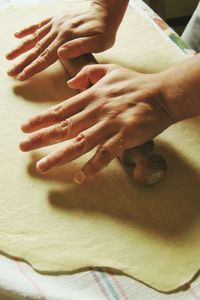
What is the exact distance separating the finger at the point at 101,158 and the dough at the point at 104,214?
0.04 meters

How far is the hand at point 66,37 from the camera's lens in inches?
35.1

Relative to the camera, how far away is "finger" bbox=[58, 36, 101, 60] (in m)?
0.87

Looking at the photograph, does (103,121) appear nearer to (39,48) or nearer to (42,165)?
(42,165)

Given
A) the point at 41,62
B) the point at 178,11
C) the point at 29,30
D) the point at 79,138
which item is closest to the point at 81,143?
the point at 79,138

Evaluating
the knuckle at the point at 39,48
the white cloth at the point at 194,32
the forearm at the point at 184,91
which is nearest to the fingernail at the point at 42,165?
the forearm at the point at 184,91

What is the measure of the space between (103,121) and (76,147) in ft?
0.23

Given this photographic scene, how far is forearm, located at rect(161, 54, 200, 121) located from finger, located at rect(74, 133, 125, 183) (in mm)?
130

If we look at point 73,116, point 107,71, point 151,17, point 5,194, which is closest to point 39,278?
point 5,194

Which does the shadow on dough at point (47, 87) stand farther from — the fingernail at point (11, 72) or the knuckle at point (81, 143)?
the knuckle at point (81, 143)

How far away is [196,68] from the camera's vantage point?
0.71m

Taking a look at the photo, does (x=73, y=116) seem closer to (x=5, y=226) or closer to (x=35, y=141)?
(x=35, y=141)

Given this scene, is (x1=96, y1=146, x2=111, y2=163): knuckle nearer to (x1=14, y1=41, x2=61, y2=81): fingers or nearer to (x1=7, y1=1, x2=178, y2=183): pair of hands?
(x1=7, y1=1, x2=178, y2=183): pair of hands

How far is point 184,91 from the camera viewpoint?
→ 71 cm

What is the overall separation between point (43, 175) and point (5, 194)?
0.08 metres
